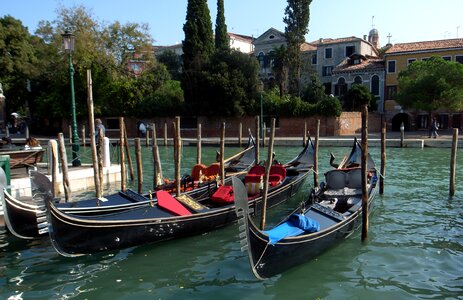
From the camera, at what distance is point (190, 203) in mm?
5809

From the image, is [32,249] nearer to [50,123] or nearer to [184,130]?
[184,130]

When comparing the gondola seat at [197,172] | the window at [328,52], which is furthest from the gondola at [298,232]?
the window at [328,52]

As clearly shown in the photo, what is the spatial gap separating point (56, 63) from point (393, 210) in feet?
63.7

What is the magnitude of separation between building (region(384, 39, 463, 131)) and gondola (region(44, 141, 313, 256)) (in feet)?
62.4

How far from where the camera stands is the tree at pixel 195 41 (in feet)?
73.9

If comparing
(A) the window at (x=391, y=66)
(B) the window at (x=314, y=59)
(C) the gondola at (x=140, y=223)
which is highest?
(B) the window at (x=314, y=59)

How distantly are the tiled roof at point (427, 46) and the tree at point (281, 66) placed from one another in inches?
252

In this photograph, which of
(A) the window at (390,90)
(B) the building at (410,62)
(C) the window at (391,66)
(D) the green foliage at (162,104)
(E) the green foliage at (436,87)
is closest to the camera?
(E) the green foliage at (436,87)

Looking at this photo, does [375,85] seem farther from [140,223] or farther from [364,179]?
[140,223]

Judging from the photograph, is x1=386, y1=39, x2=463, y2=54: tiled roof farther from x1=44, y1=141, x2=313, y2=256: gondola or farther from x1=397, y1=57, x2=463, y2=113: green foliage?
x1=44, y1=141, x2=313, y2=256: gondola

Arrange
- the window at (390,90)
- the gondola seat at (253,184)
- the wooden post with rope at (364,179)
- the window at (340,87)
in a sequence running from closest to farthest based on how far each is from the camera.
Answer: the wooden post with rope at (364,179) < the gondola seat at (253,184) < the window at (390,90) < the window at (340,87)

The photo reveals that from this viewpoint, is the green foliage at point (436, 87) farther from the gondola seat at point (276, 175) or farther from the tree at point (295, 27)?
the gondola seat at point (276, 175)

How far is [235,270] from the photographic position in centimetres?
446

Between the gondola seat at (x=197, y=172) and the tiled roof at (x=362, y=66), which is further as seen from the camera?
the tiled roof at (x=362, y=66)
